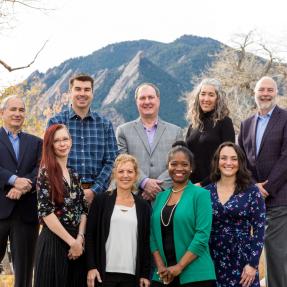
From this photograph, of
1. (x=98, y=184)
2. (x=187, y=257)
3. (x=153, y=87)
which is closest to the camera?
(x=187, y=257)

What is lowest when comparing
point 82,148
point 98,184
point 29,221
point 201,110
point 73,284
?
point 73,284

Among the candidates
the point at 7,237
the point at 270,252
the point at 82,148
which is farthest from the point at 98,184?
the point at 270,252

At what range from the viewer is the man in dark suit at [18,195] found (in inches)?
215

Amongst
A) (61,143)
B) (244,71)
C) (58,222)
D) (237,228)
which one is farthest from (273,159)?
(244,71)

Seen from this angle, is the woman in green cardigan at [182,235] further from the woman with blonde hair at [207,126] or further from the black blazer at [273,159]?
the black blazer at [273,159]

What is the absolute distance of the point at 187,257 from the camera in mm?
4555

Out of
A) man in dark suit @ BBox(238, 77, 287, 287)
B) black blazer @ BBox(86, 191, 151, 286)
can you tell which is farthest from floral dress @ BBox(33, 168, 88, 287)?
man in dark suit @ BBox(238, 77, 287, 287)

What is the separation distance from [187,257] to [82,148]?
1583 mm

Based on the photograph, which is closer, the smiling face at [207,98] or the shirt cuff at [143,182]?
the shirt cuff at [143,182]

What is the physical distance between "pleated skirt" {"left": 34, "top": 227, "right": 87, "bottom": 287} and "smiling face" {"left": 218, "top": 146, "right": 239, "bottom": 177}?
4.73 ft

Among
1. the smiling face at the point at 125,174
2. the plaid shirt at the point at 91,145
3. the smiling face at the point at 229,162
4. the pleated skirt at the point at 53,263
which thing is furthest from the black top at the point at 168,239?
the plaid shirt at the point at 91,145

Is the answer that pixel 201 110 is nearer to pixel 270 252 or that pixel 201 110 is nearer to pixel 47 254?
pixel 270 252

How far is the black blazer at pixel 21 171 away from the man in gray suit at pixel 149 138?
0.89 m

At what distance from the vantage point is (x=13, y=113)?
5570mm
